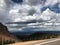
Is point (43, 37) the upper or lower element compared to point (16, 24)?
lower

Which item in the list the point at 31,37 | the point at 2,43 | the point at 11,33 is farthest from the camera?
the point at 31,37

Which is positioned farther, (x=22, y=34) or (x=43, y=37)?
(x=43, y=37)

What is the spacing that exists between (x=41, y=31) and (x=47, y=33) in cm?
285

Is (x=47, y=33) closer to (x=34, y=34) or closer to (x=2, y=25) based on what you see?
(x=34, y=34)

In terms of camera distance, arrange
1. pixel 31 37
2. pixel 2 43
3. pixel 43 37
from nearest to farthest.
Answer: pixel 2 43 < pixel 31 37 < pixel 43 37

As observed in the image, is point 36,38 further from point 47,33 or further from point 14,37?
point 14,37

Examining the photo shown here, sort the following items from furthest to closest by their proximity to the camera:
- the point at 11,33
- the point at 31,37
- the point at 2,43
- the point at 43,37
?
1. the point at 43,37
2. the point at 31,37
3. the point at 11,33
4. the point at 2,43

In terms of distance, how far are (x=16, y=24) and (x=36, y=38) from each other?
5.55 meters

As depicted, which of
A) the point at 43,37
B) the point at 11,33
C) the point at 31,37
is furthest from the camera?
the point at 43,37

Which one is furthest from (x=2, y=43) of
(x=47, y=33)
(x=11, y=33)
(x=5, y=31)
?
(x=47, y=33)

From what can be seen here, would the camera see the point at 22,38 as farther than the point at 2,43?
Yes

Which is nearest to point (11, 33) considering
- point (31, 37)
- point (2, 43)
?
point (31, 37)

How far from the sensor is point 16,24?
38.5m

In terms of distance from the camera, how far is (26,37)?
39656mm
